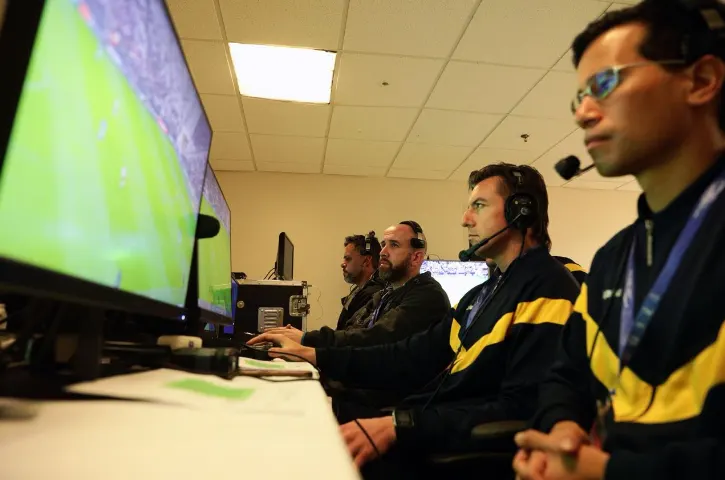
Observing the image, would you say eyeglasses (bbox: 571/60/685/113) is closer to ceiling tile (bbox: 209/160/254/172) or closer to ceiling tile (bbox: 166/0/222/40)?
ceiling tile (bbox: 166/0/222/40)

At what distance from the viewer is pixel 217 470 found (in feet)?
1.18

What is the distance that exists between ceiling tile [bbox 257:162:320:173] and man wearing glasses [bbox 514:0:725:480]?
407 centimetres

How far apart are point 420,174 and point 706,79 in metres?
4.34

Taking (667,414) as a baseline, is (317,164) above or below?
above

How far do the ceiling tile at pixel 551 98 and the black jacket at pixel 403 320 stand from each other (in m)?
1.75

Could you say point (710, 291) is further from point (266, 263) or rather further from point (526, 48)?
point (266, 263)

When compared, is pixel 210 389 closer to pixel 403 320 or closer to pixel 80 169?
pixel 80 169

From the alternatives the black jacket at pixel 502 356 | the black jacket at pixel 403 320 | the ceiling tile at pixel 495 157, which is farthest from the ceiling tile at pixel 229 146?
the black jacket at pixel 502 356

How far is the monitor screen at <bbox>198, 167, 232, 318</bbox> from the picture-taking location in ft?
4.41

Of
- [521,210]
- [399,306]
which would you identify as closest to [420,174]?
[399,306]

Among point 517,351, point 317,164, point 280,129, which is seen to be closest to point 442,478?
point 517,351

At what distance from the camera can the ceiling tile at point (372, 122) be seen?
11.8 feet

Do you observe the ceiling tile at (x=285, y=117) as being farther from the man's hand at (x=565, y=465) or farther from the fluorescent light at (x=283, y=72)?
the man's hand at (x=565, y=465)

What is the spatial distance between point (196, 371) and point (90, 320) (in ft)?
0.82
